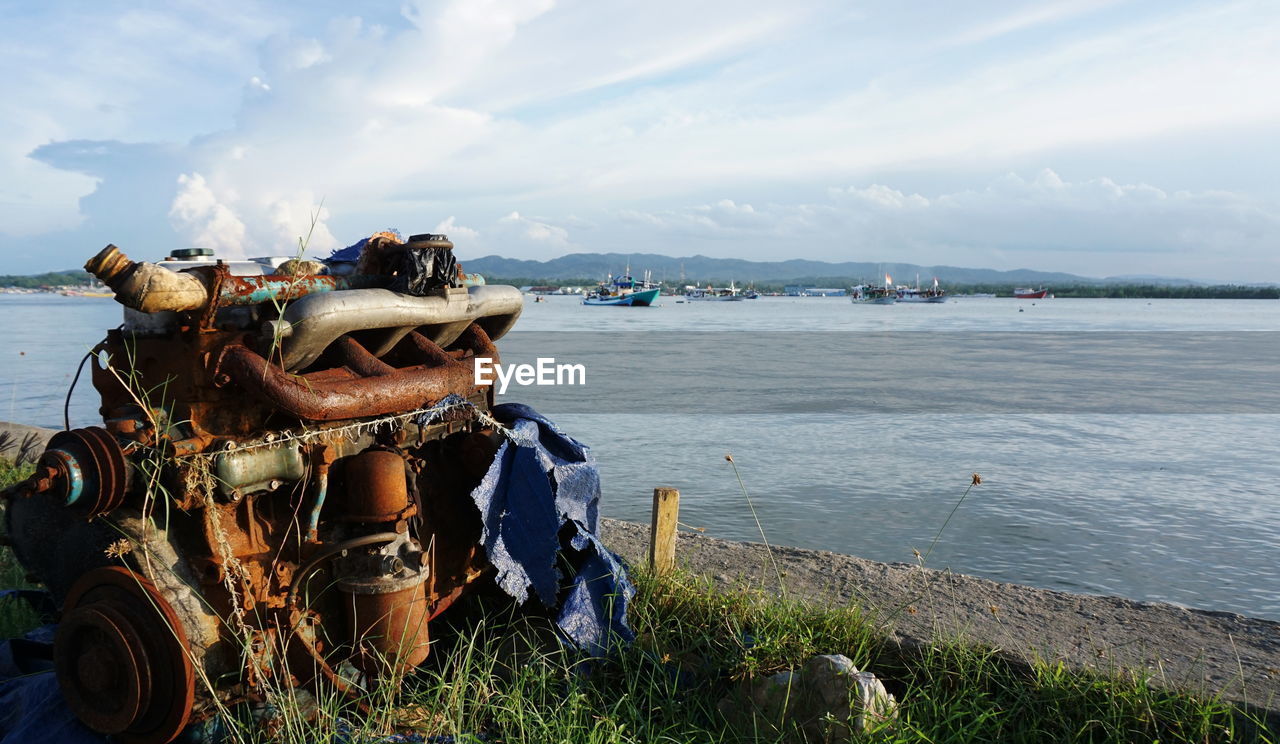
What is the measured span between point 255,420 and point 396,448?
57 centimetres

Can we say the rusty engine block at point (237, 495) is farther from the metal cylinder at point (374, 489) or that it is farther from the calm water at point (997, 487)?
the calm water at point (997, 487)

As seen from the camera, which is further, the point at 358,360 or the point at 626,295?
the point at 626,295

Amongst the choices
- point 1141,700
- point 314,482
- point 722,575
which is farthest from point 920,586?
point 314,482

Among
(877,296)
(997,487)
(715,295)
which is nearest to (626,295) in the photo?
(877,296)

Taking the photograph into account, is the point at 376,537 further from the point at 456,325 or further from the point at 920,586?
the point at 920,586

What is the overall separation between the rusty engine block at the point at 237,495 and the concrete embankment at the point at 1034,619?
210cm

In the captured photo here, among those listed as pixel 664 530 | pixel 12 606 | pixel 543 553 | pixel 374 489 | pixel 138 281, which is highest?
pixel 138 281

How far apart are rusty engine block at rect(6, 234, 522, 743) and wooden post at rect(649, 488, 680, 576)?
4.37 feet

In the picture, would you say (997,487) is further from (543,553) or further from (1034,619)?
(543,553)

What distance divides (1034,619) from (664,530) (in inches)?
74.6

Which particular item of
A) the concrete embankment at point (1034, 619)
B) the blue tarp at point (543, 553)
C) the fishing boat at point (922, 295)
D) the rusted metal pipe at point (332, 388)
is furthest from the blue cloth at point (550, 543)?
the fishing boat at point (922, 295)

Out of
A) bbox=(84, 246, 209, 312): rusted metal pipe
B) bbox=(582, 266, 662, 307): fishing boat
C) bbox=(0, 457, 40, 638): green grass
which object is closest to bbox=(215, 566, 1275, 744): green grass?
bbox=(84, 246, 209, 312): rusted metal pipe

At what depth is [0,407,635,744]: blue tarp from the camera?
12.6 feet

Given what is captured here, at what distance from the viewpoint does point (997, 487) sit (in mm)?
9328
